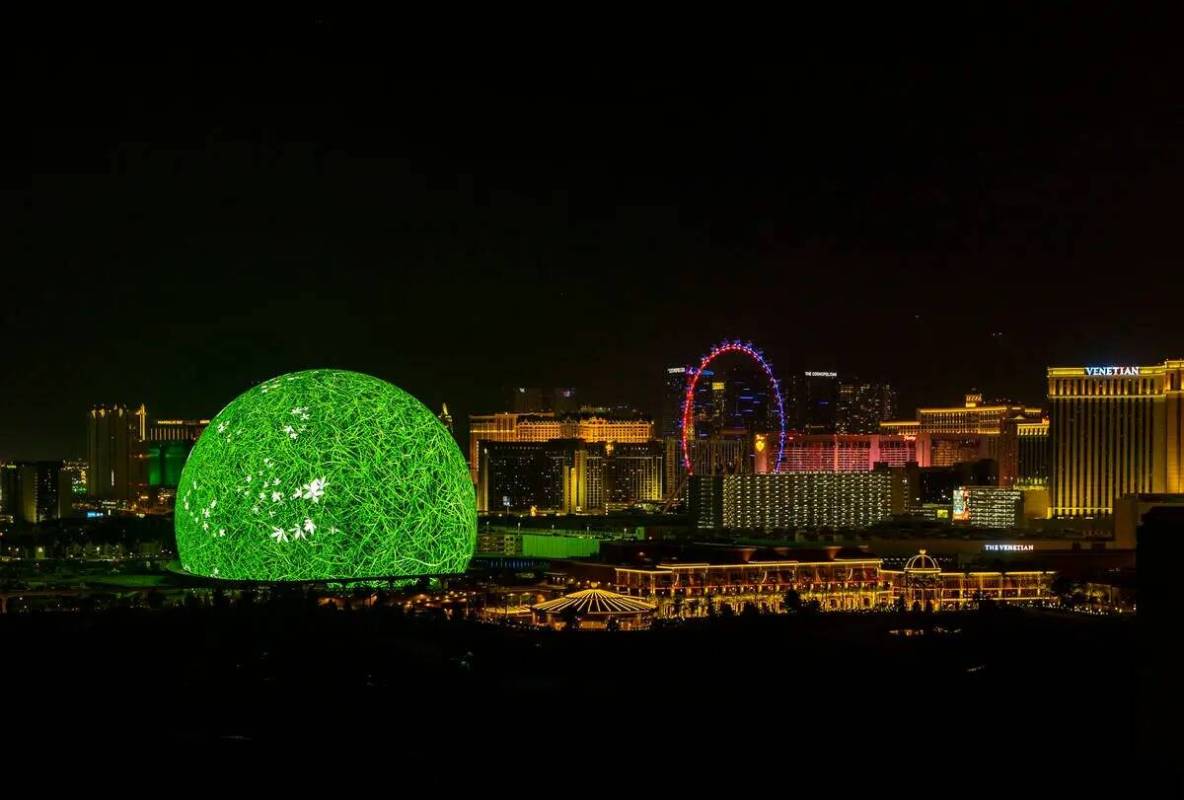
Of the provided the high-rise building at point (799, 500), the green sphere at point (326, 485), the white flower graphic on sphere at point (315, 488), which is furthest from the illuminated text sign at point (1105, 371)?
the white flower graphic on sphere at point (315, 488)

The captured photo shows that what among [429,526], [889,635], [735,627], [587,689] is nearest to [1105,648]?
[889,635]

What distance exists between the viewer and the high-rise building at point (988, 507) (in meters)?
82.9

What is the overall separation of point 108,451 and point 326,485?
90112 mm

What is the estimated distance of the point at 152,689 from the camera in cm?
2381

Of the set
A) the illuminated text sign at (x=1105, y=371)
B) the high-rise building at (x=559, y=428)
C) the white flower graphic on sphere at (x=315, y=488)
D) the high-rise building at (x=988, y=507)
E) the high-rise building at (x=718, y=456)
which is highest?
the illuminated text sign at (x=1105, y=371)

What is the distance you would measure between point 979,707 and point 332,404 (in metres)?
16.4

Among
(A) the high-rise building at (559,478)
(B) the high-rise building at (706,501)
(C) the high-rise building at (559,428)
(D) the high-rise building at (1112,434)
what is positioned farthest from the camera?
(C) the high-rise building at (559,428)

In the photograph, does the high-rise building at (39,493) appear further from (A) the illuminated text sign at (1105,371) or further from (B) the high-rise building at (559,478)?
(A) the illuminated text sign at (1105,371)

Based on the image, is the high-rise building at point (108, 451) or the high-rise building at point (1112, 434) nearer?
the high-rise building at point (1112, 434)

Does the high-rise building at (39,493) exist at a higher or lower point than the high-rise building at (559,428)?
lower

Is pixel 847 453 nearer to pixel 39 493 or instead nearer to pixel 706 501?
pixel 706 501

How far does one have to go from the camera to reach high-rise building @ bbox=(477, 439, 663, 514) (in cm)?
10906

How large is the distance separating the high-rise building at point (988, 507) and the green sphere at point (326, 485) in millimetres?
51245

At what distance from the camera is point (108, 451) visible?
118m
